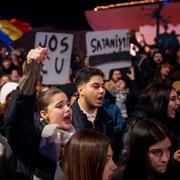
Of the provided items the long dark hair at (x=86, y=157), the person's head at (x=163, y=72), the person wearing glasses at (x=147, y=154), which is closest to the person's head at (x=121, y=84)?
the person's head at (x=163, y=72)

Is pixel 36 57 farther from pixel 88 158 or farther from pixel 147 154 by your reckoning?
pixel 147 154

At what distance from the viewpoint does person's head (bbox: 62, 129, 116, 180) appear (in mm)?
2957

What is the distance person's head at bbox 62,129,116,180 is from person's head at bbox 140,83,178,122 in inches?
67.2

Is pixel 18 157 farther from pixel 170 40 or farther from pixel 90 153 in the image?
pixel 170 40

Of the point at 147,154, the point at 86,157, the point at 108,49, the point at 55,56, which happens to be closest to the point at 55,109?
the point at 147,154

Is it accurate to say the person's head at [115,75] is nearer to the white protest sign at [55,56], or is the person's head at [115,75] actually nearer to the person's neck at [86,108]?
the white protest sign at [55,56]

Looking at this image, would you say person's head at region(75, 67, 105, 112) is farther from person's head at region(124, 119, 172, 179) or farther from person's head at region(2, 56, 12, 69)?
person's head at region(2, 56, 12, 69)

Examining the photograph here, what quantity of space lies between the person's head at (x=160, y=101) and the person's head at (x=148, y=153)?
1.34 metres

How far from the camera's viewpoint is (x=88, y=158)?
2967 mm

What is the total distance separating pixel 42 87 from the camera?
696cm

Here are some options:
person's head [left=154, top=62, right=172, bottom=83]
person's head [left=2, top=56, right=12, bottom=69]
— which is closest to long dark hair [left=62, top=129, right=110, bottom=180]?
person's head [left=154, top=62, right=172, bottom=83]

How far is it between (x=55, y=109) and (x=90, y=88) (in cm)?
106

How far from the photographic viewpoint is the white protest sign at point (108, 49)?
7159mm

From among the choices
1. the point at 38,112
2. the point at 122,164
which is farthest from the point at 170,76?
the point at 122,164
